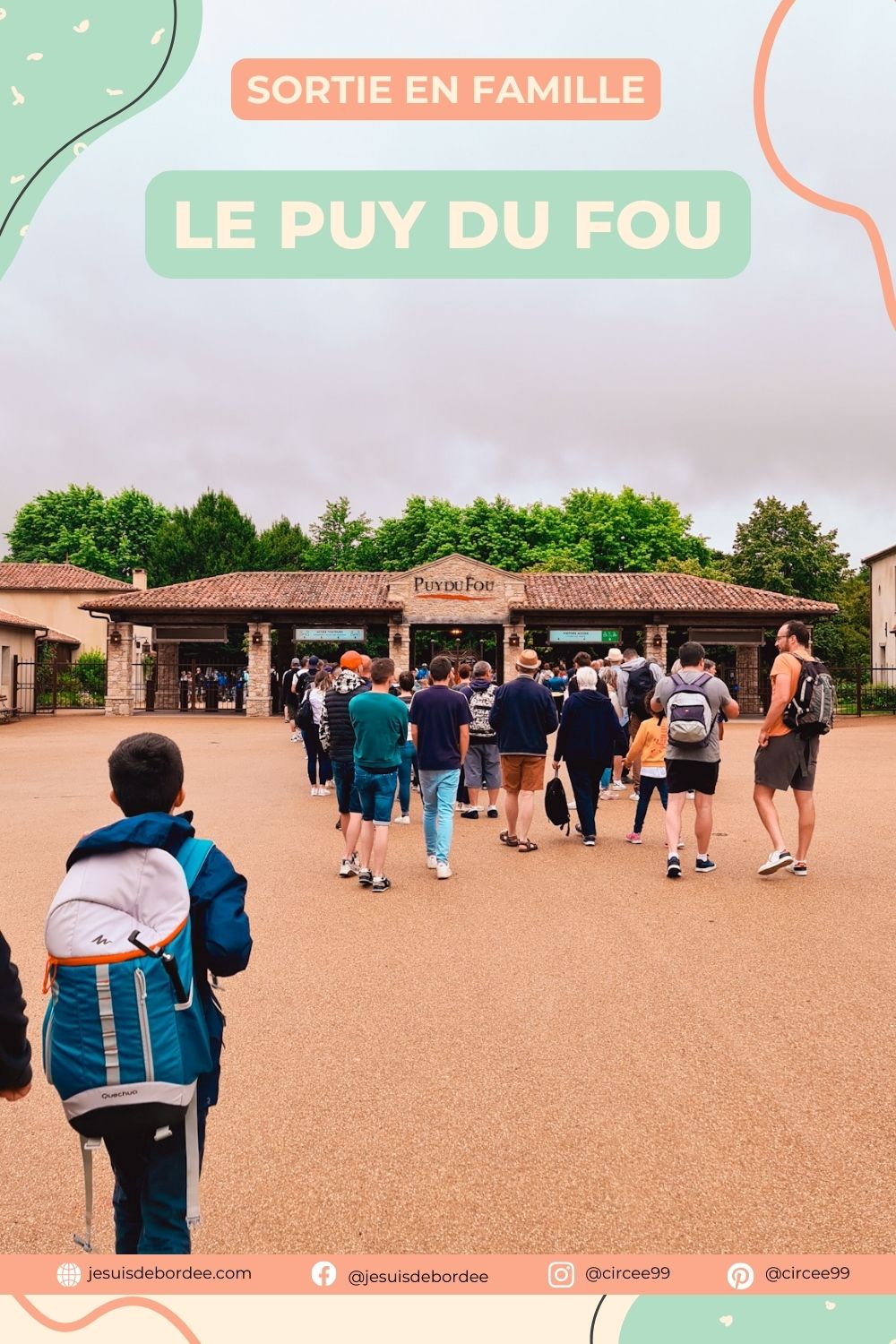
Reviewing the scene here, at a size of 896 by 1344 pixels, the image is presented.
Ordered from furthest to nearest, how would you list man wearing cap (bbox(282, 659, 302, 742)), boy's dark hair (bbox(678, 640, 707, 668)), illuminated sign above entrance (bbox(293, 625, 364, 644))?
illuminated sign above entrance (bbox(293, 625, 364, 644)), man wearing cap (bbox(282, 659, 302, 742)), boy's dark hair (bbox(678, 640, 707, 668))

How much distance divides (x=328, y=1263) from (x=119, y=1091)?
67 centimetres

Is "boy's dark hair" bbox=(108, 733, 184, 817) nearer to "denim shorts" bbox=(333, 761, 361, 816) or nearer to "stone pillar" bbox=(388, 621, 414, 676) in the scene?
"denim shorts" bbox=(333, 761, 361, 816)

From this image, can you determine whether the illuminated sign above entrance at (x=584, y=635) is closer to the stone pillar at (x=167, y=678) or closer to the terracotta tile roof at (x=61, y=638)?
the stone pillar at (x=167, y=678)

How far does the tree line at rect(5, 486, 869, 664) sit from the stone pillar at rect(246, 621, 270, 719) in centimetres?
2023

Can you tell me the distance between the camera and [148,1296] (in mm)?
2168

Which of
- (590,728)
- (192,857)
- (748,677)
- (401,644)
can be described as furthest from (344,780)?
(748,677)

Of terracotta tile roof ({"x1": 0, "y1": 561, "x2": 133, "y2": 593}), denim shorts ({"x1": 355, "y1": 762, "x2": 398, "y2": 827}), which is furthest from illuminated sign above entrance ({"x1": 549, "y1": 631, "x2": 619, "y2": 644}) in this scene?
denim shorts ({"x1": 355, "y1": 762, "x2": 398, "y2": 827})

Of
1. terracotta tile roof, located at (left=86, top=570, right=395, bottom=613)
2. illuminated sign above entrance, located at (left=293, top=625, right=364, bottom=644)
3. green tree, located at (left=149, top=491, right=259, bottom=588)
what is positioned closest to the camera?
terracotta tile roof, located at (left=86, top=570, right=395, bottom=613)

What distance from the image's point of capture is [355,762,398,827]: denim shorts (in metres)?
6.74

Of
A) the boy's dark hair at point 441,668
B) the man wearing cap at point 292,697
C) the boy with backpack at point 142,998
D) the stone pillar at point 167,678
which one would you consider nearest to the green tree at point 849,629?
the man wearing cap at point 292,697

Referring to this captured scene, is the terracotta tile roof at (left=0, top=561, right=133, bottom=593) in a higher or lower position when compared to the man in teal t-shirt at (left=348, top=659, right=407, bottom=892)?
higher

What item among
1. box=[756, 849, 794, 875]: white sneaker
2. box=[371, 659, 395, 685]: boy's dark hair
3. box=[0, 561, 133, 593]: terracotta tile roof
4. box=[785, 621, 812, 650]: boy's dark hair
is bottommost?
box=[756, 849, 794, 875]: white sneaker

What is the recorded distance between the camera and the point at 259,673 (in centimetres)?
3155

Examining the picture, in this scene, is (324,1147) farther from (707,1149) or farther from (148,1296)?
(707,1149)
